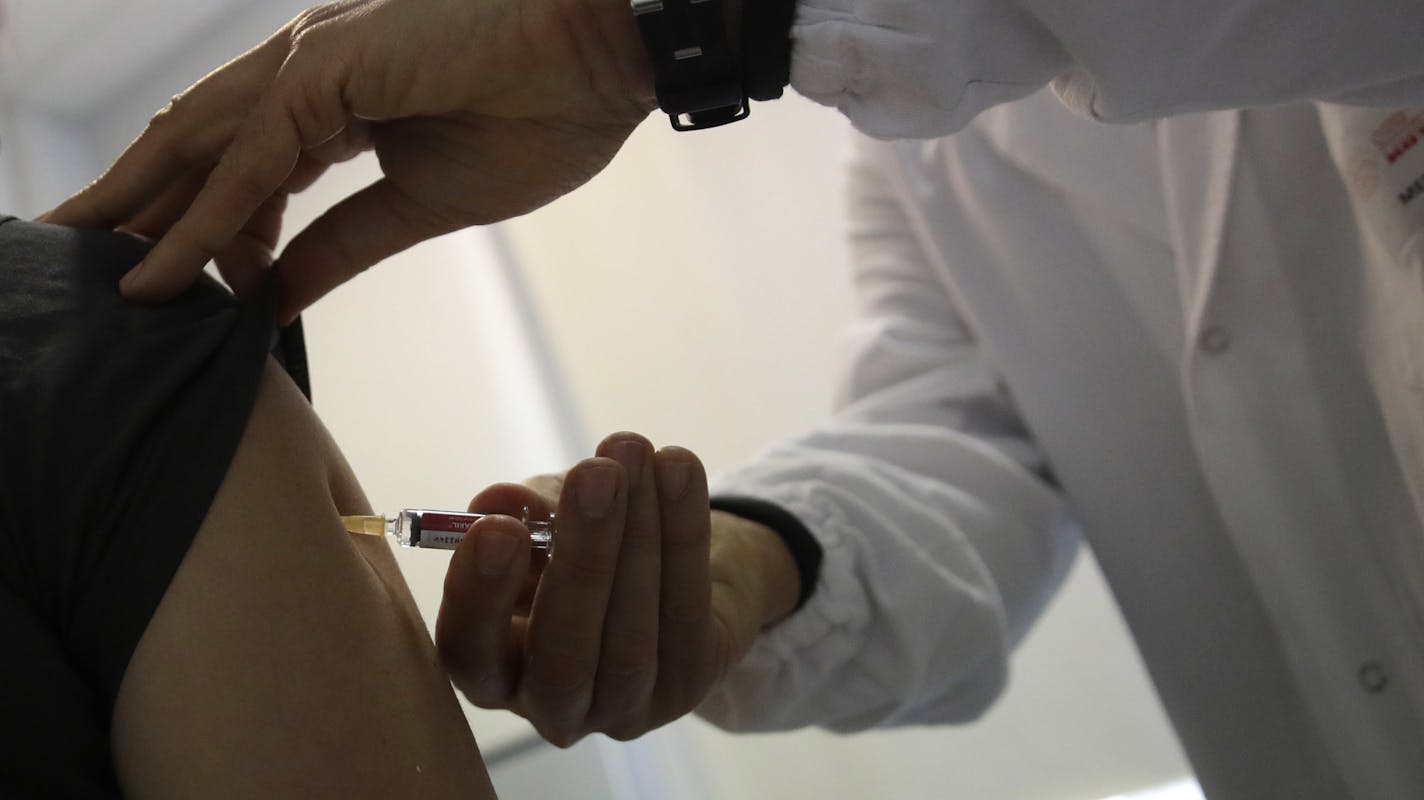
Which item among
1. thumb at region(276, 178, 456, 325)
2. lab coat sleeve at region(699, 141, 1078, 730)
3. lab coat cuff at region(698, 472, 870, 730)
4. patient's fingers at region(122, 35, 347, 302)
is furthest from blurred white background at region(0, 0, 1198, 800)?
patient's fingers at region(122, 35, 347, 302)

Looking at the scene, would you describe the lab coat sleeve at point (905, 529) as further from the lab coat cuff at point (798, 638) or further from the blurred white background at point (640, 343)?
the blurred white background at point (640, 343)

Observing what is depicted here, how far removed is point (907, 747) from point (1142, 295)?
3.06 ft

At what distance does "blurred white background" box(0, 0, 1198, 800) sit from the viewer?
5.12 ft

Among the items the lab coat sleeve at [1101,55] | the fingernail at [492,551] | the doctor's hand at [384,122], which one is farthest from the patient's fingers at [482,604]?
the lab coat sleeve at [1101,55]

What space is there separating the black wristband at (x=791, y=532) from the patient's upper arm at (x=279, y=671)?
0.35 meters

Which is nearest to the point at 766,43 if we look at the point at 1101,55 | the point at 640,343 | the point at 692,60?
the point at 692,60

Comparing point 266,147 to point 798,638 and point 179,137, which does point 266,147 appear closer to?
point 179,137

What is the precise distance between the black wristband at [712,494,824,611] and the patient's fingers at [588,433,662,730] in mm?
234

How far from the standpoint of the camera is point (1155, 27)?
534 mm

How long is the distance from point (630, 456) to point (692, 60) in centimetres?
21

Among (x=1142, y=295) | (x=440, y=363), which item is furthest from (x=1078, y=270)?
(x=440, y=363)

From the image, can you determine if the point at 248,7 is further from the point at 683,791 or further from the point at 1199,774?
the point at 1199,774

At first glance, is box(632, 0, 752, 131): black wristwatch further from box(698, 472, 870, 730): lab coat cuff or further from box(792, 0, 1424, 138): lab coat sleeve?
box(698, 472, 870, 730): lab coat cuff

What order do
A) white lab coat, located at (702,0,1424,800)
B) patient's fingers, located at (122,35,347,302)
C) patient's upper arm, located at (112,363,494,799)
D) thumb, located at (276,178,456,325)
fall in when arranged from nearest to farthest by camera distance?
patient's upper arm, located at (112,363,494,799), patient's fingers, located at (122,35,347,302), thumb, located at (276,178,456,325), white lab coat, located at (702,0,1424,800)
